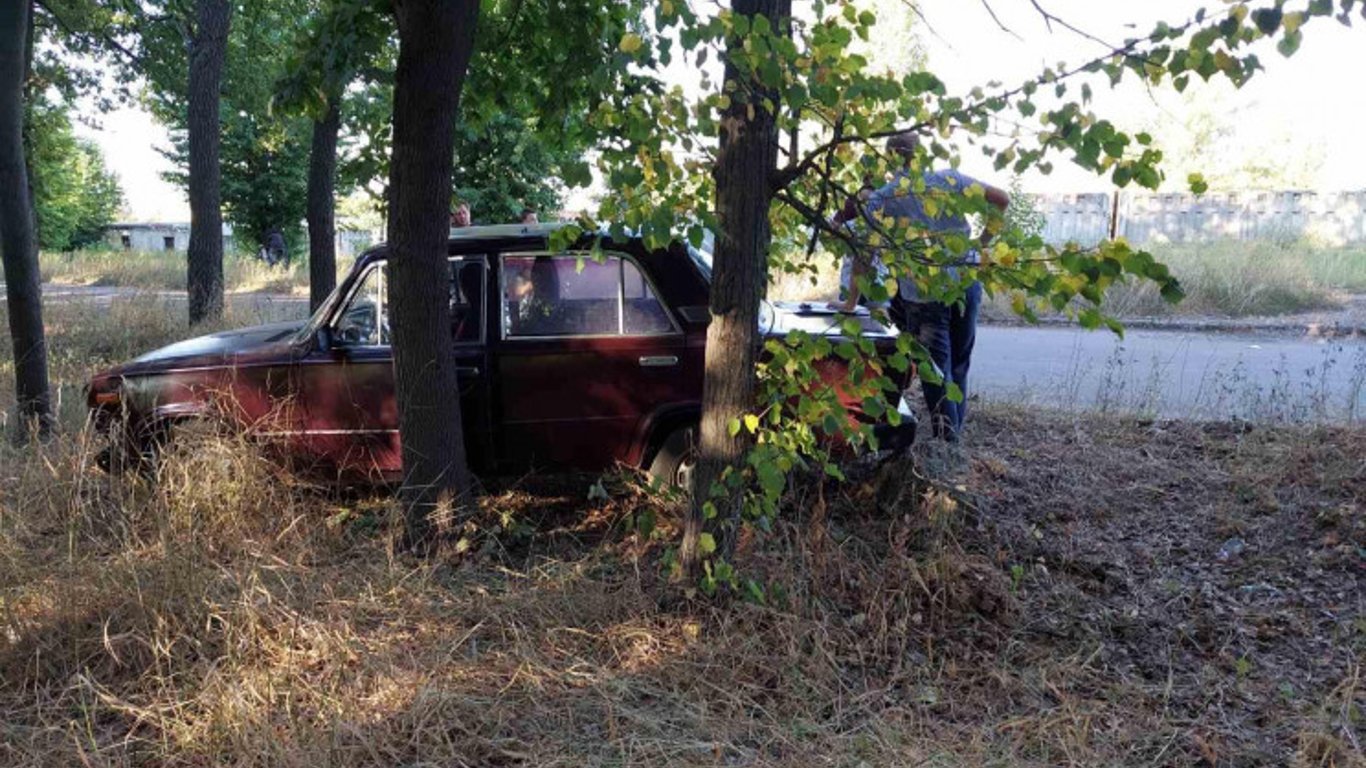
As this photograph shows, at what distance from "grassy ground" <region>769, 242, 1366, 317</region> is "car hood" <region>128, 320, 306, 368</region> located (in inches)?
342

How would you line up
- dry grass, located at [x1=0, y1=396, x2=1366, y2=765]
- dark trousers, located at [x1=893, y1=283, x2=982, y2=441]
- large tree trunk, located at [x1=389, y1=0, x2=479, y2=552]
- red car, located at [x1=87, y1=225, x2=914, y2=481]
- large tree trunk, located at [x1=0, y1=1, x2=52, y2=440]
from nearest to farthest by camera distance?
dry grass, located at [x1=0, y1=396, x2=1366, y2=765]
large tree trunk, located at [x1=389, y1=0, x2=479, y2=552]
red car, located at [x1=87, y1=225, x2=914, y2=481]
dark trousers, located at [x1=893, y1=283, x2=982, y2=441]
large tree trunk, located at [x1=0, y1=1, x2=52, y2=440]

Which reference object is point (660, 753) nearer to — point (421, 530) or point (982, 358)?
point (421, 530)

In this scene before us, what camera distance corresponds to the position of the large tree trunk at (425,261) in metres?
4.23

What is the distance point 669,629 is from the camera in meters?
3.64

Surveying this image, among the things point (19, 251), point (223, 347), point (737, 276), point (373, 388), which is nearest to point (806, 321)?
point (737, 276)

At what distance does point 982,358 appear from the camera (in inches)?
451

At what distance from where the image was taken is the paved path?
710 cm

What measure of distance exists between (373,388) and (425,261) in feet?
3.00

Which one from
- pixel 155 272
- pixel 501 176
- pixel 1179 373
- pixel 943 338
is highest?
pixel 501 176

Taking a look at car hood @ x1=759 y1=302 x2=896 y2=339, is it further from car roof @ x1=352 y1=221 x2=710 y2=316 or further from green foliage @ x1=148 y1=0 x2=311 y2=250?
green foliage @ x1=148 y1=0 x2=311 y2=250

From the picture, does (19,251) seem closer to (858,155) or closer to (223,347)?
(223,347)

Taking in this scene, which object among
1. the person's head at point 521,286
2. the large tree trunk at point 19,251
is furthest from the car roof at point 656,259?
the large tree trunk at point 19,251

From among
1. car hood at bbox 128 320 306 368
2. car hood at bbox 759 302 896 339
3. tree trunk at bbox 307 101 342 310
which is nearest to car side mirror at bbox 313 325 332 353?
car hood at bbox 128 320 306 368

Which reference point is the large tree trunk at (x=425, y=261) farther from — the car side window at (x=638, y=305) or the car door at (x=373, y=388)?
the car side window at (x=638, y=305)
